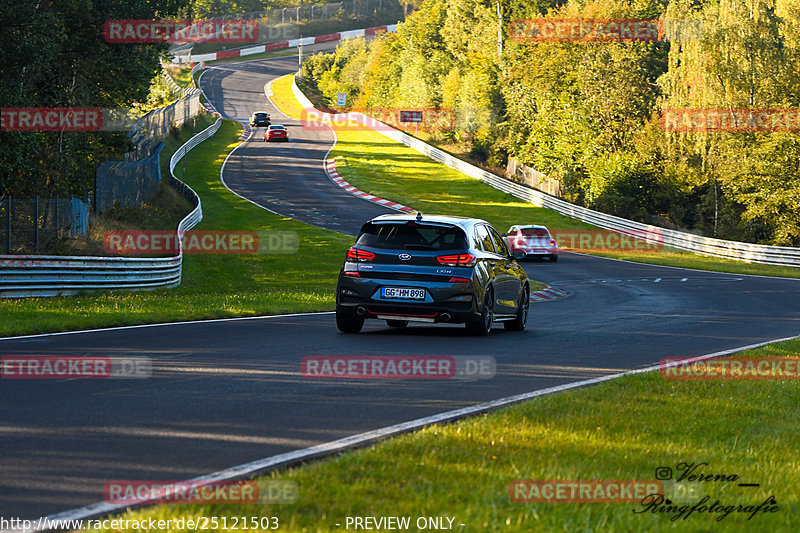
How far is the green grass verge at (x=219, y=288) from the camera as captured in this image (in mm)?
15742

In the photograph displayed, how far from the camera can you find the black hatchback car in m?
13.2

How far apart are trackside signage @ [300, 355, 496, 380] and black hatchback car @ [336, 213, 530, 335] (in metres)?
1.73

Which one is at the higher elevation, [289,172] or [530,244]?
[289,172]

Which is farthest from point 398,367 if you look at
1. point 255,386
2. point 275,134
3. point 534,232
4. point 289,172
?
point 275,134

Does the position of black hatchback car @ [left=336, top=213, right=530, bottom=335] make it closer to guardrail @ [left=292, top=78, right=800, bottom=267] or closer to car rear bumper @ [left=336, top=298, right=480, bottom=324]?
car rear bumper @ [left=336, top=298, right=480, bottom=324]

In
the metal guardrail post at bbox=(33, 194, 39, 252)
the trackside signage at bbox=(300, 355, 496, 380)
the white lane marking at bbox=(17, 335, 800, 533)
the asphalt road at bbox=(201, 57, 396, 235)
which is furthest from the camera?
the asphalt road at bbox=(201, 57, 396, 235)

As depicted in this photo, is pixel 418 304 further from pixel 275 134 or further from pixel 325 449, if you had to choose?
pixel 275 134

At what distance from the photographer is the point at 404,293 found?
43.2ft

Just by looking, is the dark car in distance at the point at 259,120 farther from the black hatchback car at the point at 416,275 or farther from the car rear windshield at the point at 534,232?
the black hatchback car at the point at 416,275

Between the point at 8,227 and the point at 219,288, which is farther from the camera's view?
the point at 219,288

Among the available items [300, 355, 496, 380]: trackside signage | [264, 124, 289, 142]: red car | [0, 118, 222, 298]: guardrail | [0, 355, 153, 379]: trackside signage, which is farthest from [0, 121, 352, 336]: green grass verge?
[264, 124, 289, 142]: red car

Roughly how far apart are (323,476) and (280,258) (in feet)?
99.2

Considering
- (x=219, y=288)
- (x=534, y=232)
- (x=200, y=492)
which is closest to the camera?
(x=200, y=492)

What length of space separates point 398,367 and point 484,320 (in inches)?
149
